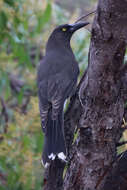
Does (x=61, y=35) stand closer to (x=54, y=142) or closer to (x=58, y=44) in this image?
(x=58, y=44)

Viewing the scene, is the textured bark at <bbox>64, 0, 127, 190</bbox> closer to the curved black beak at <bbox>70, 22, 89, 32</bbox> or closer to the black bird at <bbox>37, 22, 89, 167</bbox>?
the black bird at <bbox>37, 22, 89, 167</bbox>

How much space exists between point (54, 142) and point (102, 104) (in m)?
1.07

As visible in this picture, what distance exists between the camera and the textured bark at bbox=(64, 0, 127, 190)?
197 centimetres

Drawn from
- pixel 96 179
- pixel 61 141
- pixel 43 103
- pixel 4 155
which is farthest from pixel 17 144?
pixel 96 179

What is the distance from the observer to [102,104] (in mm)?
2182

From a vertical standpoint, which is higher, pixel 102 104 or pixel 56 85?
pixel 102 104

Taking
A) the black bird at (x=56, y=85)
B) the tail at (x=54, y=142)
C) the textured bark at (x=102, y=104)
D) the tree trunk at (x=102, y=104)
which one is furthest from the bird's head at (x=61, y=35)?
the textured bark at (x=102, y=104)

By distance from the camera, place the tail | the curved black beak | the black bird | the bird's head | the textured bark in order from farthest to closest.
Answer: the bird's head → the curved black beak → the black bird → the tail → the textured bark

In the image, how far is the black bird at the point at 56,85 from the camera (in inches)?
122

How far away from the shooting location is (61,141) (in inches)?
121

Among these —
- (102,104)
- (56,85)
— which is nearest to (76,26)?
(56,85)

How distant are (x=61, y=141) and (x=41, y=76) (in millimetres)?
1172

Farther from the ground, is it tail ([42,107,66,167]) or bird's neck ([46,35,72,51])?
bird's neck ([46,35,72,51])

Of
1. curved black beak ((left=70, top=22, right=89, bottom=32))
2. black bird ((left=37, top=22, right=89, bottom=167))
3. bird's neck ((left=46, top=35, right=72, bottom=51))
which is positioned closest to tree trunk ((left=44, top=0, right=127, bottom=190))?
black bird ((left=37, top=22, right=89, bottom=167))
